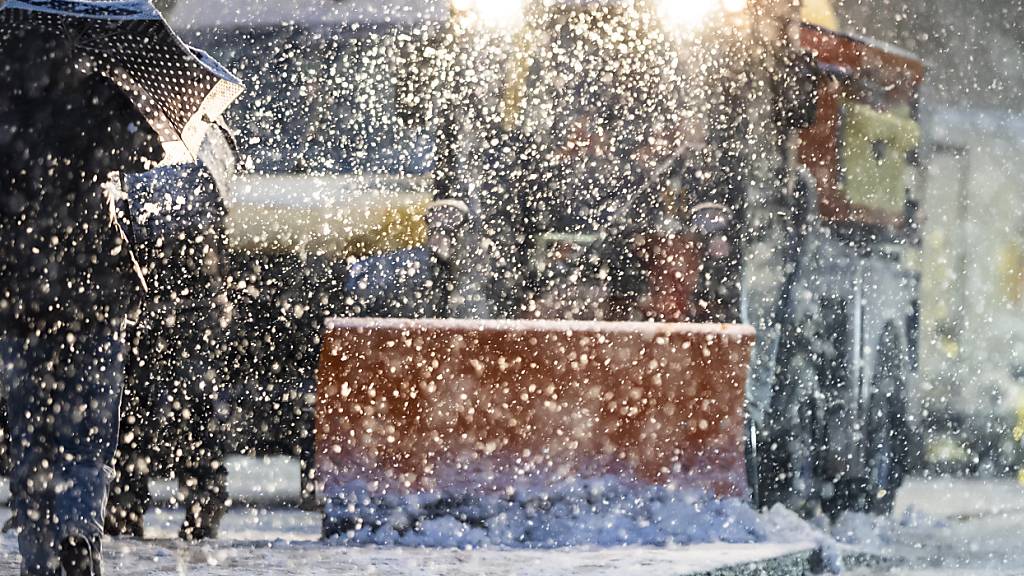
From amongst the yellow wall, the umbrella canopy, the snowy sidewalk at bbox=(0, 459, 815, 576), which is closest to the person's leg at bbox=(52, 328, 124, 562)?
the umbrella canopy

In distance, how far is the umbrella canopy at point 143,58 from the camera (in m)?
3.85

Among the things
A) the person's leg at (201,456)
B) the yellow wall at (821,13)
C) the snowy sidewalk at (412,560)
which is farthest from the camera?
the yellow wall at (821,13)

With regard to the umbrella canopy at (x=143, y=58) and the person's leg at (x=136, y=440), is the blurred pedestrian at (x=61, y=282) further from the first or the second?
the person's leg at (x=136, y=440)

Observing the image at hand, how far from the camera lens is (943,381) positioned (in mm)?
17141

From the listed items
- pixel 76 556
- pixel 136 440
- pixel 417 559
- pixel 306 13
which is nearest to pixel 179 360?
pixel 136 440

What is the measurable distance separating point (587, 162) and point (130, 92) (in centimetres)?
401

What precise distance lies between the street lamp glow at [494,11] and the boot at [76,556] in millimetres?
4225

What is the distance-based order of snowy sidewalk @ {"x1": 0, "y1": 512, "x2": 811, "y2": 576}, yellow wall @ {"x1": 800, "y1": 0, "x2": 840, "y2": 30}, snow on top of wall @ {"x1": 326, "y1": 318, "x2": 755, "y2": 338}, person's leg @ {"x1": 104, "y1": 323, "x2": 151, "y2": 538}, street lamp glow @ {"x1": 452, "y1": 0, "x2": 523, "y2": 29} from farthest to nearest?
yellow wall @ {"x1": 800, "y1": 0, "x2": 840, "y2": 30} < street lamp glow @ {"x1": 452, "y1": 0, "x2": 523, "y2": 29} < person's leg @ {"x1": 104, "y1": 323, "x2": 151, "y2": 538} < snow on top of wall @ {"x1": 326, "y1": 318, "x2": 755, "y2": 338} < snowy sidewalk @ {"x1": 0, "y1": 512, "x2": 811, "y2": 576}

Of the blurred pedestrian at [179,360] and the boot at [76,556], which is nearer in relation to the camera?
the boot at [76,556]

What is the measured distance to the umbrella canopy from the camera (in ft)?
12.6

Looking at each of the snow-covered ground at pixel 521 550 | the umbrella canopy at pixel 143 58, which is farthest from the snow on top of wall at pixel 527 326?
the umbrella canopy at pixel 143 58

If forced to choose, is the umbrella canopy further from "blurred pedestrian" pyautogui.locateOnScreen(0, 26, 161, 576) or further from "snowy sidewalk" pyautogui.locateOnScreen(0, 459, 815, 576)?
"snowy sidewalk" pyautogui.locateOnScreen(0, 459, 815, 576)

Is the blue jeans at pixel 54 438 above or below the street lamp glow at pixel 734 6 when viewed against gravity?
below

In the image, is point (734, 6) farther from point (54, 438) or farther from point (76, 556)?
point (76, 556)
